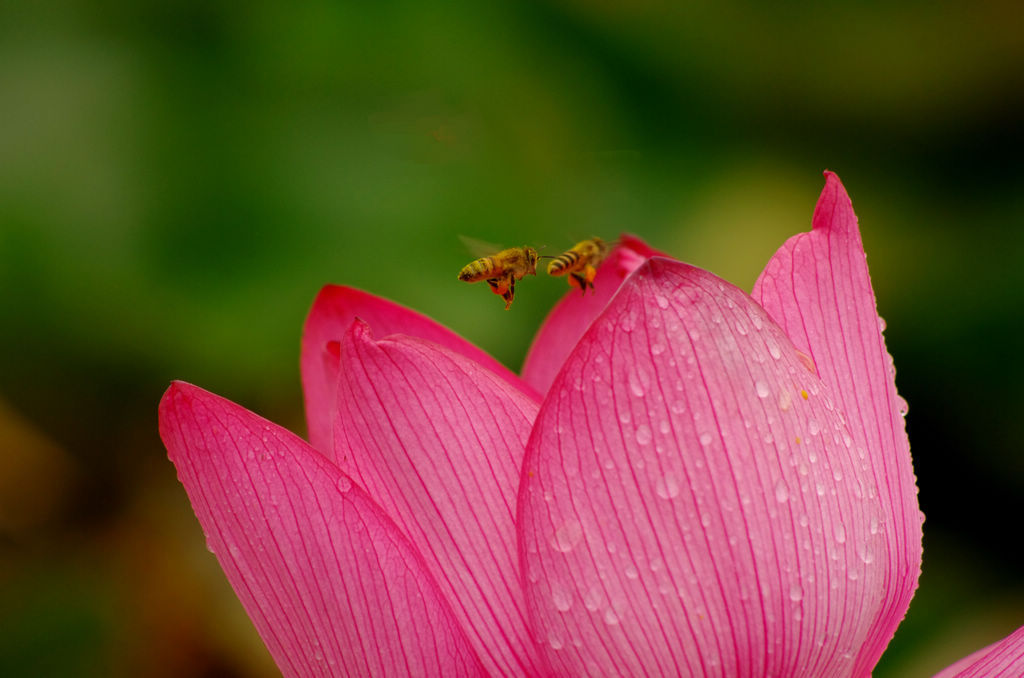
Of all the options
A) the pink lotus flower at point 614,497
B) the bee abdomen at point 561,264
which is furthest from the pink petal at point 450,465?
the bee abdomen at point 561,264

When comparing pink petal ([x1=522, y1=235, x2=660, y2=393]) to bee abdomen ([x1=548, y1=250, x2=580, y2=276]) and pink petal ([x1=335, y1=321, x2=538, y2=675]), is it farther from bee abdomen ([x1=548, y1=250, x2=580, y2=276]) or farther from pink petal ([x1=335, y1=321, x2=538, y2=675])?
pink petal ([x1=335, y1=321, x2=538, y2=675])

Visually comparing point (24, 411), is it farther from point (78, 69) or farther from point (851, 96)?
point (851, 96)

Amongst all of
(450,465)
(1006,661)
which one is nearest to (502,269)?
(450,465)

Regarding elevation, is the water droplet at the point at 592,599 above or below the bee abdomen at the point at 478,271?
below

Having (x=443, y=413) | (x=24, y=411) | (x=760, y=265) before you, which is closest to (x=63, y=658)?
(x=24, y=411)

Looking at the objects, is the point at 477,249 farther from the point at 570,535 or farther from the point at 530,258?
the point at 570,535

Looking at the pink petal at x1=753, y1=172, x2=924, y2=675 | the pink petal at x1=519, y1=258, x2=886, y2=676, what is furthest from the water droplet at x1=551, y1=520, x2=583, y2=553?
the pink petal at x1=753, y1=172, x2=924, y2=675

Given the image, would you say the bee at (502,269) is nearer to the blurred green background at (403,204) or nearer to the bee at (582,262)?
the bee at (582,262)
